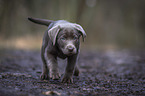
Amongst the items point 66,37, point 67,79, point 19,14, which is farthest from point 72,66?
point 19,14

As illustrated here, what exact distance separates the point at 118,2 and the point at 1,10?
47.6 ft

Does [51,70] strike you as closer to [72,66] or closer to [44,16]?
[72,66]

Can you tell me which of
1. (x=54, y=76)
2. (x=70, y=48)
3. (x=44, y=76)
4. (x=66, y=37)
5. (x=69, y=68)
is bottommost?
(x=44, y=76)

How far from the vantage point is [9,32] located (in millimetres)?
19734

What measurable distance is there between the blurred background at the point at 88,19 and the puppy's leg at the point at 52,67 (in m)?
15.0

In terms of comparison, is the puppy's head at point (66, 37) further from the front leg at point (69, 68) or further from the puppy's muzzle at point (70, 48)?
the front leg at point (69, 68)

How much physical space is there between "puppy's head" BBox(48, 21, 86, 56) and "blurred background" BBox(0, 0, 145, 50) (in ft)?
49.8

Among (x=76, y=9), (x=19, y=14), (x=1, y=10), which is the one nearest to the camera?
(x=1, y=10)

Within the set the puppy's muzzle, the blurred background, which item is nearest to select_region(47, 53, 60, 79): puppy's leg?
the puppy's muzzle

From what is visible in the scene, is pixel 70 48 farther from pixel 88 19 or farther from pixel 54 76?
pixel 88 19

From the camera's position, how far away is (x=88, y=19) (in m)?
25.1

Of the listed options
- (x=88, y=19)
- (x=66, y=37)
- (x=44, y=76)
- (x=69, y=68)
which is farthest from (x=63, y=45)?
(x=88, y=19)

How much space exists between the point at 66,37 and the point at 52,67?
725 millimetres

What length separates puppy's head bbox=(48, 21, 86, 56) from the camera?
13.1 ft
